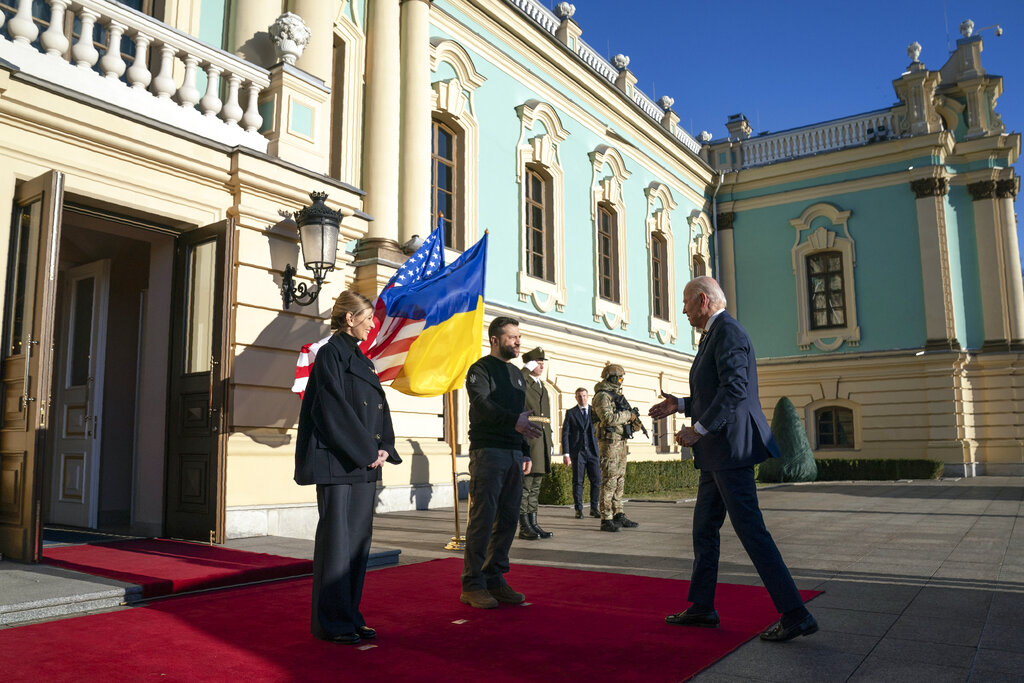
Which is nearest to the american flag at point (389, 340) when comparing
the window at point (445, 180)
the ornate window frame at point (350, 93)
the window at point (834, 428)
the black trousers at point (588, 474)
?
the black trousers at point (588, 474)

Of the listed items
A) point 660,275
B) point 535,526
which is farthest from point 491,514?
point 660,275

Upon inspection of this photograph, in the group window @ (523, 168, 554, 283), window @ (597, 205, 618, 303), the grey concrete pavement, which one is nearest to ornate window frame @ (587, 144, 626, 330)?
window @ (597, 205, 618, 303)

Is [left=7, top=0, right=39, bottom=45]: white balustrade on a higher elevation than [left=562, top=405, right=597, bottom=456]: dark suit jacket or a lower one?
higher

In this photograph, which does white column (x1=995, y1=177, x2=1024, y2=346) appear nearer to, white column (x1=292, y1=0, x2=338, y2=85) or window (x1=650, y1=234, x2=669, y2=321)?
window (x1=650, y1=234, x2=669, y2=321)

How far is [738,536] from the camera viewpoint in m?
4.16

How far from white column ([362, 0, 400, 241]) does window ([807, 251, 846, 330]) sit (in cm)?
1716

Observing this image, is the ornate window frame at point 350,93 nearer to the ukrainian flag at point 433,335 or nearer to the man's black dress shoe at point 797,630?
the ukrainian flag at point 433,335

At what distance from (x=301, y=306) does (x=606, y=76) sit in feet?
47.2

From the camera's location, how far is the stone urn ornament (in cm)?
829

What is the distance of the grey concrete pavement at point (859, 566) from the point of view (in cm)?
355

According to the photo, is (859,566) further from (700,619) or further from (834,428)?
(834,428)

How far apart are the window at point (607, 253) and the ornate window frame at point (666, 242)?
167 cm

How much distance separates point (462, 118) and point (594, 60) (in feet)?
21.3

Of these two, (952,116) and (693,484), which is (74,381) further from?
(952,116)
